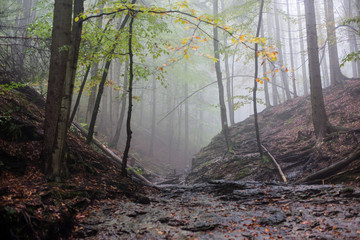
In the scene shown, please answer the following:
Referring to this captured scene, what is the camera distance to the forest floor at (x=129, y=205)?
11.5 feet

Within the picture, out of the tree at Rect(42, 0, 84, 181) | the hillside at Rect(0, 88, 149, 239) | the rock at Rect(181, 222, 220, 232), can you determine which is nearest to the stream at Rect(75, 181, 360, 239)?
the rock at Rect(181, 222, 220, 232)

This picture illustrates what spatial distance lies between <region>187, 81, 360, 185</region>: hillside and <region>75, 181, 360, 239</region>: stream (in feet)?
5.20

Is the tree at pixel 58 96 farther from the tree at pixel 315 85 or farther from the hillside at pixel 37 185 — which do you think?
the tree at pixel 315 85

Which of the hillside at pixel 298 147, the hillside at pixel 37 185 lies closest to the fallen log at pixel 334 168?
the hillside at pixel 298 147

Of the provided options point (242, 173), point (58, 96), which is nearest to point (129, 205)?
point (58, 96)

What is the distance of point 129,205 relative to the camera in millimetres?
5328

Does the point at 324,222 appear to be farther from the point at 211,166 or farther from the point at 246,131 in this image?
the point at 246,131

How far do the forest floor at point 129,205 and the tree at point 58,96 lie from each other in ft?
1.31

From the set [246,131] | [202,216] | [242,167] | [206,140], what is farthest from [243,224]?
[206,140]

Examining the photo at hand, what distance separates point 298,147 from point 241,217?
6.28 metres

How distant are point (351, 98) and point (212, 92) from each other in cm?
3190

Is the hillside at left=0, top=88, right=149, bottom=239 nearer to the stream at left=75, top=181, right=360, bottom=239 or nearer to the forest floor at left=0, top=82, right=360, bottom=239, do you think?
the forest floor at left=0, top=82, right=360, bottom=239

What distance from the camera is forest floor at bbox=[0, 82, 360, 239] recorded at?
3.50 meters

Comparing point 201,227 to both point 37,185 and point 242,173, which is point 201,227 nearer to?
point 37,185
